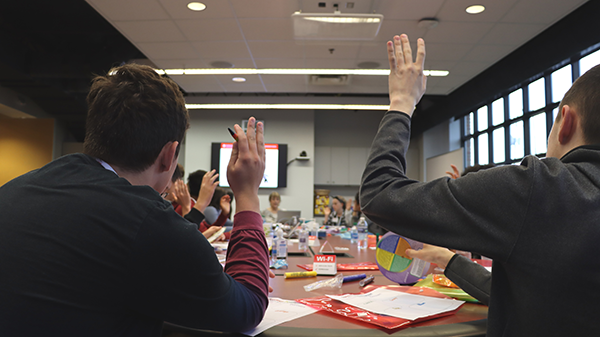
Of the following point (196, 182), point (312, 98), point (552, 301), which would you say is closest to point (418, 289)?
point (552, 301)

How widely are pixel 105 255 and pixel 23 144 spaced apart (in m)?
8.84

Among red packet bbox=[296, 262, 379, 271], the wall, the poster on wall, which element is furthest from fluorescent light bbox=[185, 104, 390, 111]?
red packet bbox=[296, 262, 379, 271]

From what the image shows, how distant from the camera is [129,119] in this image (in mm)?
752

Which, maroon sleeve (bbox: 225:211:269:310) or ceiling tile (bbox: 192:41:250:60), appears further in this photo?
ceiling tile (bbox: 192:41:250:60)

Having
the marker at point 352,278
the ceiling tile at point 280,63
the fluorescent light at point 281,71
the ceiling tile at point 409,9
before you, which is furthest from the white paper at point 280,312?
the fluorescent light at point 281,71

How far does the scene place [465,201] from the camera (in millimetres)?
648

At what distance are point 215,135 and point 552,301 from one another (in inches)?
338

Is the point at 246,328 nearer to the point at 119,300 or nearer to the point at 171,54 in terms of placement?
the point at 119,300

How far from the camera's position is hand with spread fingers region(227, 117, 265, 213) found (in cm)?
90

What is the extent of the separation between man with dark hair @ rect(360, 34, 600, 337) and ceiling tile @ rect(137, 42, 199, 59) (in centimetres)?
509

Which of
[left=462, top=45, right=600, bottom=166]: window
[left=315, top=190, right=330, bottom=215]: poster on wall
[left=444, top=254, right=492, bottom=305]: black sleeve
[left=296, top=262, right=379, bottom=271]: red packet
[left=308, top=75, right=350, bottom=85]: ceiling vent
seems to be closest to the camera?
[left=444, top=254, right=492, bottom=305]: black sleeve

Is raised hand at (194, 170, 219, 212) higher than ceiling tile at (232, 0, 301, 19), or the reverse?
ceiling tile at (232, 0, 301, 19)

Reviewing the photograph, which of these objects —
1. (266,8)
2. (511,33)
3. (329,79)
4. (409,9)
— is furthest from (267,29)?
(511,33)

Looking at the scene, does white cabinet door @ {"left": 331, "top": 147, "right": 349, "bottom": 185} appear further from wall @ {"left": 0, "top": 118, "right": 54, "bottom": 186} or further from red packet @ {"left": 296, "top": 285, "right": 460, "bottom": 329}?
red packet @ {"left": 296, "top": 285, "right": 460, "bottom": 329}
